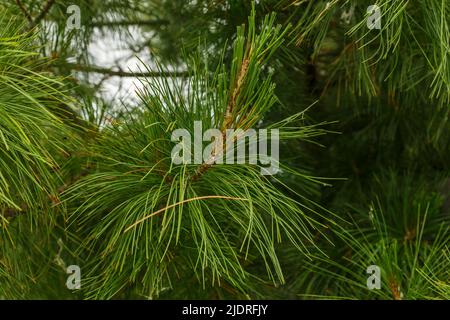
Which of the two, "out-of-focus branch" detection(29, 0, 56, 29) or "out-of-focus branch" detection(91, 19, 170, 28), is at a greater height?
"out-of-focus branch" detection(91, 19, 170, 28)

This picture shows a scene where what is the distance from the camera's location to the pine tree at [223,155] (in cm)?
71

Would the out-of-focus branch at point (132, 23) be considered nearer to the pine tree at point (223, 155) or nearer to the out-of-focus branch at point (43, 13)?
the pine tree at point (223, 155)

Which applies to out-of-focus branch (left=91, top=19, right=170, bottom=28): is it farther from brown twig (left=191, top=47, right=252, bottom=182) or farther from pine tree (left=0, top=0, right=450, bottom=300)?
brown twig (left=191, top=47, right=252, bottom=182)

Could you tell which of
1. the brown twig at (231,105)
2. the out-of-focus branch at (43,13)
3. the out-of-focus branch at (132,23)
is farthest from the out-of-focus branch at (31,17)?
the brown twig at (231,105)

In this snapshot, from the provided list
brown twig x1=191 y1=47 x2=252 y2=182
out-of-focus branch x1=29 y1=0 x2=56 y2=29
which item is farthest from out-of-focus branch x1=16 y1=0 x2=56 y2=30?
brown twig x1=191 y1=47 x2=252 y2=182

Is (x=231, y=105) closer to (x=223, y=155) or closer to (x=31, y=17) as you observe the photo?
(x=223, y=155)

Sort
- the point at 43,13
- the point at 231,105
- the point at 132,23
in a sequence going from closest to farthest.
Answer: the point at 231,105 → the point at 43,13 → the point at 132,23

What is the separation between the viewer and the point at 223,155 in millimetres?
691

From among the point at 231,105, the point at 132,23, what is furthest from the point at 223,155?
the point at 132,23

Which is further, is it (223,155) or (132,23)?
(132,23)

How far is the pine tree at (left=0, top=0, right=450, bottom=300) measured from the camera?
2.32 ft

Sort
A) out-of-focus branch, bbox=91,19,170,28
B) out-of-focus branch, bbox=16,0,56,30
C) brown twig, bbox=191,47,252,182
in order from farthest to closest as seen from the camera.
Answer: out-of-focus branch, bbox=91,19,170,28 → out-of-focus branch, bbox=16,0,56,30 → brown twig, bbox=191,47,252,182
